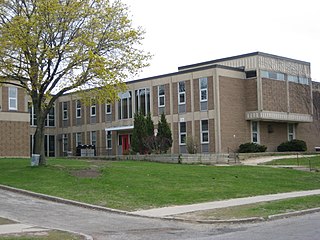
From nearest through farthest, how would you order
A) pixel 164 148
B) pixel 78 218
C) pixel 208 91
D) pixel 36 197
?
pixel 78 218, pixel 36 197, pixel 164 148, pixel 208 91

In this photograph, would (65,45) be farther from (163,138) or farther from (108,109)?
(108,109)

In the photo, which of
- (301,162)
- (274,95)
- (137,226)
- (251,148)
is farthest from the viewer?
(274,95)

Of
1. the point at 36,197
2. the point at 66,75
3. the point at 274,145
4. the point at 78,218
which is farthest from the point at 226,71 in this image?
the point at 78,218

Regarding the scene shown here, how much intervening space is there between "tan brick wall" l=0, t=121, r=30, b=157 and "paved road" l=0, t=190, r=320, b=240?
22.3 m

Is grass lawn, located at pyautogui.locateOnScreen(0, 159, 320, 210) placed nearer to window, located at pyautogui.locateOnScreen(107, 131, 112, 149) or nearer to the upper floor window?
the upper floor window

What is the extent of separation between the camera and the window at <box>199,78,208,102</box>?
42.0 metres

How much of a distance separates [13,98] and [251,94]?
18.8m

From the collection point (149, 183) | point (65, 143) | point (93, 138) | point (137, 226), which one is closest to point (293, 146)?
point (93, 138)

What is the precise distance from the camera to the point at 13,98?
130 feet

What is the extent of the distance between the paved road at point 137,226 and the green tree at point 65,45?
9.20 m

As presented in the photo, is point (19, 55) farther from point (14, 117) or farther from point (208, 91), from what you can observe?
point (208, 91)

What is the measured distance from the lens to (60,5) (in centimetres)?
2420

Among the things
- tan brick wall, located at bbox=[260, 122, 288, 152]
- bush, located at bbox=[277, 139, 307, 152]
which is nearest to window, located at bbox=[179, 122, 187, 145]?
tan brick wall, located at bbox=[260, 122, 288, 152]

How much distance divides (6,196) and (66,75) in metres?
8.66
